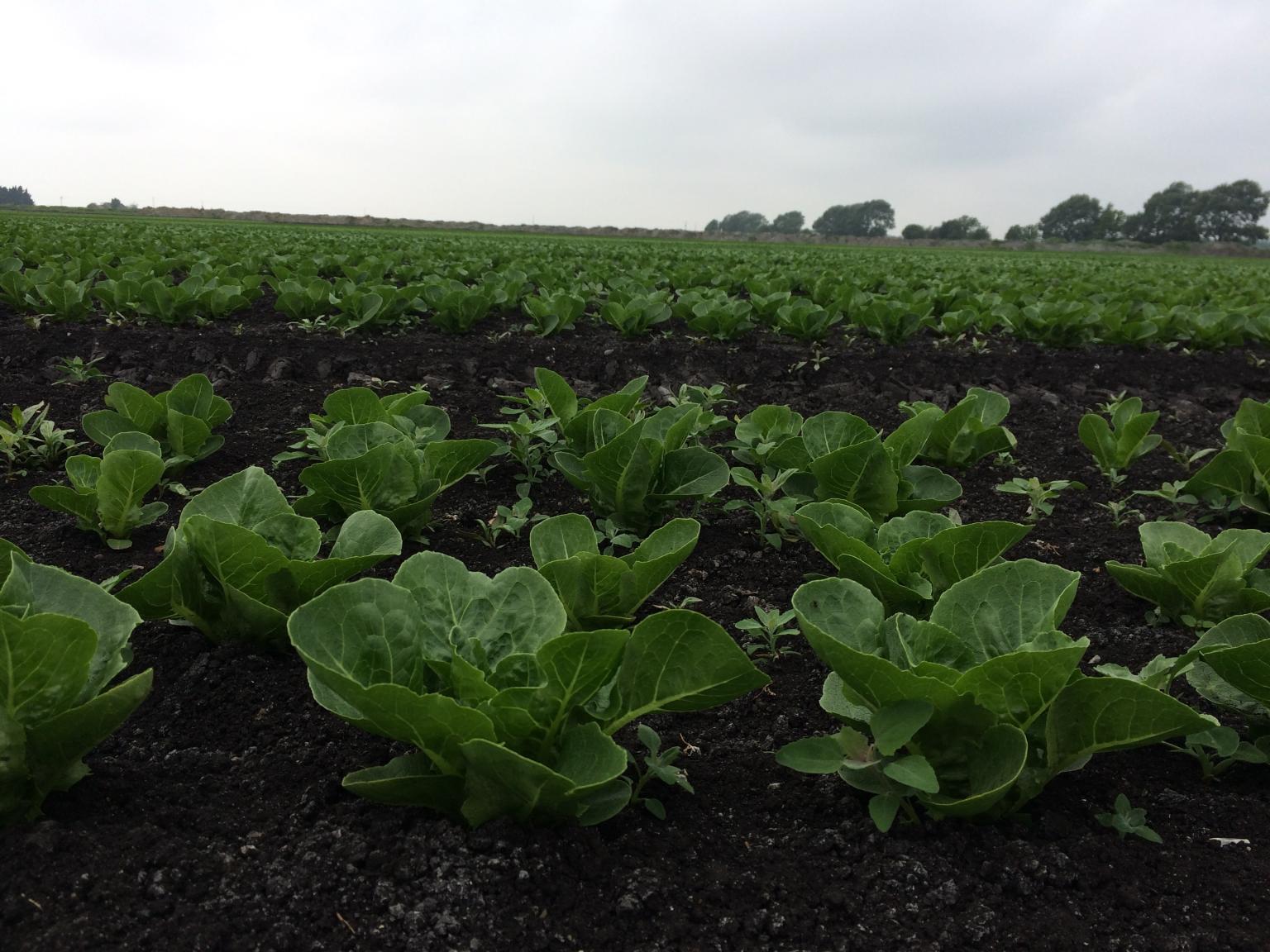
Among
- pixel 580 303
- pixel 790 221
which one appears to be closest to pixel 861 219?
pixel 790 221

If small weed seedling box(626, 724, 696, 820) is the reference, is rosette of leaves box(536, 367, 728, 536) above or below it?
above

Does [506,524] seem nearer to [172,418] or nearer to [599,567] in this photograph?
[599,567]

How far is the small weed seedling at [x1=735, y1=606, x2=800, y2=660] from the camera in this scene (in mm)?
2084

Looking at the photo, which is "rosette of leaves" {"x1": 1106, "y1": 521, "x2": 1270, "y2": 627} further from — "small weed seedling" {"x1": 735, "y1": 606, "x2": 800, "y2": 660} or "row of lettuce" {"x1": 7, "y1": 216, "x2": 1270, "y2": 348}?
"row of lettuce" {"x1": 7, "y1": 216, "x2": 1270, "y2": 348}

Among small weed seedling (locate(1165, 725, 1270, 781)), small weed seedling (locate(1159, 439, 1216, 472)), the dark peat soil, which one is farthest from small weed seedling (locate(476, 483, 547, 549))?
small weed seedling (locate(1159, 439, 1216, 472))

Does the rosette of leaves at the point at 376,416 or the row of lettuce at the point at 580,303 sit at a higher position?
the row of lettuce at the point at 580,303

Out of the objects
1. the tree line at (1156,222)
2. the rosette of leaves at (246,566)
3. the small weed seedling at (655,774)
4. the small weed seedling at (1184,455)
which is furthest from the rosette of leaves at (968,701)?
the tree line at (1156,222)

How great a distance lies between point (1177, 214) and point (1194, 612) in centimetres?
9232

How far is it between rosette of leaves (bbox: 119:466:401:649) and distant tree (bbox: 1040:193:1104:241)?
98732 mm

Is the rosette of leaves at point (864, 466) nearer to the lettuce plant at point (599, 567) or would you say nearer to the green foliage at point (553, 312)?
the lettuce plant at point (599, 567)

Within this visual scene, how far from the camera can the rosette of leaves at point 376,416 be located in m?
2.97

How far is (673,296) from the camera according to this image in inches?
386

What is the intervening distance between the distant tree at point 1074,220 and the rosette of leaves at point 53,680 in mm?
99304

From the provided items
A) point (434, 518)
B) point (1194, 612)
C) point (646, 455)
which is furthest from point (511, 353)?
point (1194, 612)
